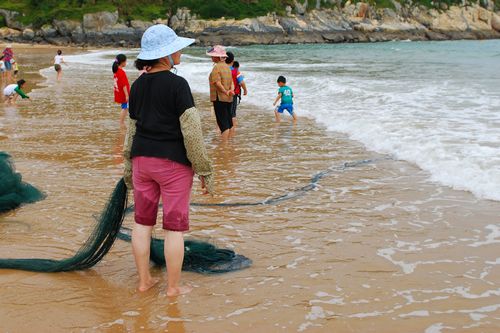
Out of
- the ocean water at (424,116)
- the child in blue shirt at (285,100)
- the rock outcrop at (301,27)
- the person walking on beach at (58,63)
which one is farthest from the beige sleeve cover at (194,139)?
the rock outcrop at (301,27)

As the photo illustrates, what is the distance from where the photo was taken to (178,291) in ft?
13.2

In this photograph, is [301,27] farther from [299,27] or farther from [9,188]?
[9,188]

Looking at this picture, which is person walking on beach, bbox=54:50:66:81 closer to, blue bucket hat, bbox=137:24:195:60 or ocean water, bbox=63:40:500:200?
ocean water, bbox=63:40:500:200

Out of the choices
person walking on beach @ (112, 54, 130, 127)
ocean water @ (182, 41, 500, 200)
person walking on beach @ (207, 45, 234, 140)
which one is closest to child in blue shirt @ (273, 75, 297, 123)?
ocean water @ (182, 41, 500, 200)

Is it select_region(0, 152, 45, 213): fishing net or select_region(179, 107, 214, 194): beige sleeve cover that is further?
select_region(0, 152, 45, 213): fishing net

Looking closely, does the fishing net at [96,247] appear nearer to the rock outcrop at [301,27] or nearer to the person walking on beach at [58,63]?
the person walking on beach at [58,63]

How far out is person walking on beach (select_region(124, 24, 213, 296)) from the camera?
3668mm

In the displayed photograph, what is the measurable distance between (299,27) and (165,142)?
83.7 metres

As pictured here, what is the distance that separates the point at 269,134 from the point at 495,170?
15.7ft

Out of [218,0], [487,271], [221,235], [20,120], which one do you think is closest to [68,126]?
[20,120]

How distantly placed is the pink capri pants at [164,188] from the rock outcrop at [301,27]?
72.1 m

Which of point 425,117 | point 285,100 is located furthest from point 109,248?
point 425,117

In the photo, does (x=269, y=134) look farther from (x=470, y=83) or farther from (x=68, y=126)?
(x=470, y=83)

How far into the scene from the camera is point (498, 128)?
10.3 m
